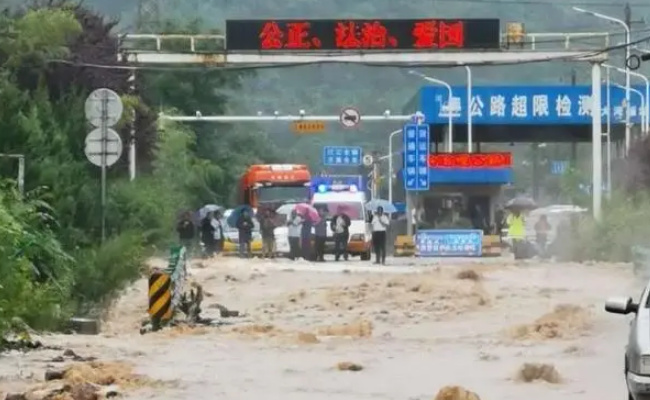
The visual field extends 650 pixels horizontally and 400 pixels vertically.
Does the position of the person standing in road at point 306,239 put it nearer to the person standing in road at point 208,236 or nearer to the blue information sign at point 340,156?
the person standing in road at point 208,236

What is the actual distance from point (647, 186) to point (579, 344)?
3129 centimetres

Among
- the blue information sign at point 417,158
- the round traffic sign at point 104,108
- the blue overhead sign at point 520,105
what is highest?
the blue overhead sign at point 520,105

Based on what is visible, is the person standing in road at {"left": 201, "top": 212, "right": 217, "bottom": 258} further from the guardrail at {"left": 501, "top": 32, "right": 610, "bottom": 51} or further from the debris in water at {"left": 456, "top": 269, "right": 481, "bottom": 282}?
the debris in water at {"left": 456, "top": 269, "right": 481, "bottom": 282}

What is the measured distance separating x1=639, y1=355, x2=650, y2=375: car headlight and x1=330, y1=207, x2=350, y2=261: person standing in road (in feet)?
115

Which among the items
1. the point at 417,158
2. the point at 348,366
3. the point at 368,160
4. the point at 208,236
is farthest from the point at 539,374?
the point at 368,160

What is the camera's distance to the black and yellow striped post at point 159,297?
21.6m

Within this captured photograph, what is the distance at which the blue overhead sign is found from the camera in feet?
234

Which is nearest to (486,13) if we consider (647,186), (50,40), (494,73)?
(494,73)

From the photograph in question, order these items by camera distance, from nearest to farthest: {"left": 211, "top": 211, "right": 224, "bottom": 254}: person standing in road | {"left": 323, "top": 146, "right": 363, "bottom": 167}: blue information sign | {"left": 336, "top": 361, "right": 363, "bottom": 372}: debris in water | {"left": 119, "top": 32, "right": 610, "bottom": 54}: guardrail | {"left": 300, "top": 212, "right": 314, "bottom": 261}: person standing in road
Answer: {"left": 336, "top": 361, "right": 363, "bottom": 372}: debris in water
{"left": 300, "top": 212, "right": 314, "bottom": 261}: person standing in road
{"left": 211, "top": 211, "right": 224, "bottom": 254}: person standing in road
{"left": 119, "top": 32, "right": 610, "bottom": 54}: guardrail
{"left": 323, "top": 146, "right": 363, "bottom": 167}: blue information sign

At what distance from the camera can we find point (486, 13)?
113m

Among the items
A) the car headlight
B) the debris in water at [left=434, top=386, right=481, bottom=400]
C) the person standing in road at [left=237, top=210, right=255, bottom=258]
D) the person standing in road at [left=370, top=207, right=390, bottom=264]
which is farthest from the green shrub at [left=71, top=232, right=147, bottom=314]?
the person standing in road at [left=237, top=210, right=255, bottom=258]

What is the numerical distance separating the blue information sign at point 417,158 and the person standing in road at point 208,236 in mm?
16540

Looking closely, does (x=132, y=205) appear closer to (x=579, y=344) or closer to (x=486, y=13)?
(x=579, y=344)

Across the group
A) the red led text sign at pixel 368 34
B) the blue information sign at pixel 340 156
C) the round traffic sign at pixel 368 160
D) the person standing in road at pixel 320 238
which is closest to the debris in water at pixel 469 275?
the person standing in road at pixel 320 238
